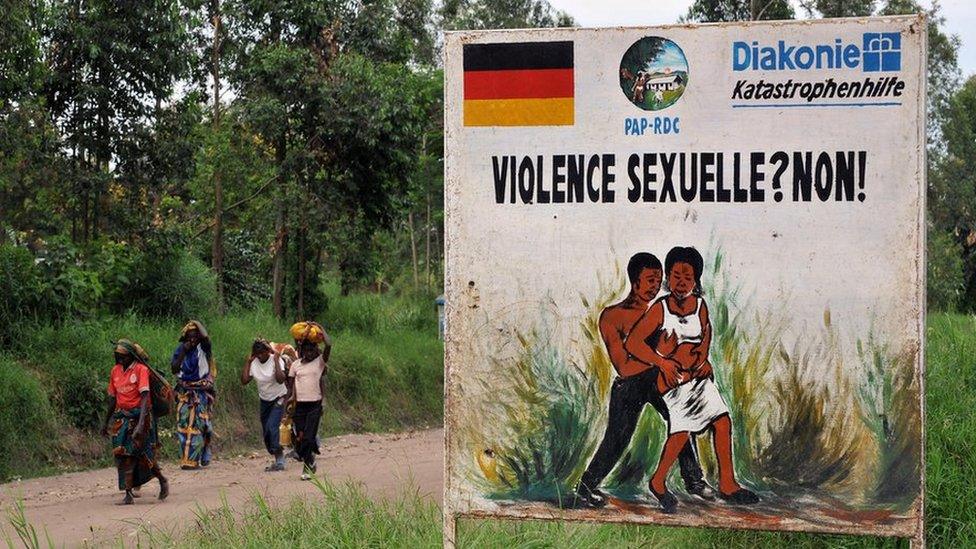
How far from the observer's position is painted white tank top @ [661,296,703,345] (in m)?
4.91

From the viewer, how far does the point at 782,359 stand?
4.81 m

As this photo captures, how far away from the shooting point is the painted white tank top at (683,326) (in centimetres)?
491

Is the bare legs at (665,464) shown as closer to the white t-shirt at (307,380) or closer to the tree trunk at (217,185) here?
the white t-shirt at (307,380)

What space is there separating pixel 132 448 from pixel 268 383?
2.85m

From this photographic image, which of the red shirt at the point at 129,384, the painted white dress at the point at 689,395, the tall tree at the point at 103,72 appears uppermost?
the tall tree at the point at 103,72

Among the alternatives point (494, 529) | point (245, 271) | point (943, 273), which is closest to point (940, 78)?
point (943, 273)

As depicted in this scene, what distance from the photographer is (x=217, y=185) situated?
76.4 ft

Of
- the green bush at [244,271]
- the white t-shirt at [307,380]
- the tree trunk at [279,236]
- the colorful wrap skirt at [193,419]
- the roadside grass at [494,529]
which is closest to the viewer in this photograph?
the roadside grass at [494,529]

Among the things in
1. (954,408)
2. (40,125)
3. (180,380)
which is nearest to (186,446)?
(180,380)

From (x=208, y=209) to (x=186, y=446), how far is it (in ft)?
32.2

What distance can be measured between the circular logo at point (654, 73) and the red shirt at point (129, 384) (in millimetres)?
8014

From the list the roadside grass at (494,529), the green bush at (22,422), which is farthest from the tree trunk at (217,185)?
the roadside grass at (494,529)

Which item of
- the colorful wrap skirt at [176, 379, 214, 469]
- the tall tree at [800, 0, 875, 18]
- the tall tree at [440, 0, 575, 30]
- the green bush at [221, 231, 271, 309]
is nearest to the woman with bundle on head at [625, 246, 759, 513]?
the colorful wrap skirt at [176, 379, 214, 469]

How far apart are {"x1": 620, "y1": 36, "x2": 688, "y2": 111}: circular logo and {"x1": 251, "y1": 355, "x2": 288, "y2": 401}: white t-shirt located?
1036 cm
